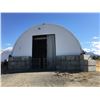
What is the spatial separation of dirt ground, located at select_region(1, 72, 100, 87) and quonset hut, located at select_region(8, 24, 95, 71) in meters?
1.99

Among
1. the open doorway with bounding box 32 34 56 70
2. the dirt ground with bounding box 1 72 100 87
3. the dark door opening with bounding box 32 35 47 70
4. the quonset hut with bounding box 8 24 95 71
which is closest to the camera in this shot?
the dirt ground with bounding box 1 72 100 87

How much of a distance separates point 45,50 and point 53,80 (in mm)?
4433

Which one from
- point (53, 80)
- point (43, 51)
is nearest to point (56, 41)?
point (43, 51)

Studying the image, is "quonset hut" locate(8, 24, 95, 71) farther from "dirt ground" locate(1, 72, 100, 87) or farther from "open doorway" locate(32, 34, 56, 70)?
"dirt ground" locate(1, 72, 100, 87)

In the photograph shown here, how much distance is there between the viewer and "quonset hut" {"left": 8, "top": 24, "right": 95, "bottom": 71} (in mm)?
13109

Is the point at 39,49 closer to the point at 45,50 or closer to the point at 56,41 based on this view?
the point at 45,50

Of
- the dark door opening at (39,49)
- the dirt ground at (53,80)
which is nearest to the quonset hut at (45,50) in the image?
the dark door opening at (39,49)

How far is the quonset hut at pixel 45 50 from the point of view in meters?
13.1

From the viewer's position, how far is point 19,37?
14.6 m

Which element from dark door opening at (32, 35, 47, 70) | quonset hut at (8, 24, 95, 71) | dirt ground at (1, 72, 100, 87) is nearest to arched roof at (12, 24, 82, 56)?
quonset hut at (8, 24, 95, 71)

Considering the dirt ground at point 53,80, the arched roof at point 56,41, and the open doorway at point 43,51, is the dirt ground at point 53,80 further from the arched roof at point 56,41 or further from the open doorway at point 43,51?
the open doorway at point 43,51
